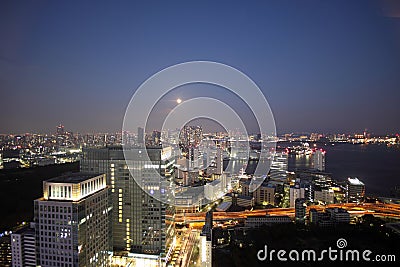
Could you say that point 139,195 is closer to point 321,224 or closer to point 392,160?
point 321,224

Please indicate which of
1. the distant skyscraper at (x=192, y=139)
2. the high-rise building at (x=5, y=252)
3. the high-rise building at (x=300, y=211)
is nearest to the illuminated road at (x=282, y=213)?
the high-rise building at (x=300, y=211)

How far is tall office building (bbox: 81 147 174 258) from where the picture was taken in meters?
3.83

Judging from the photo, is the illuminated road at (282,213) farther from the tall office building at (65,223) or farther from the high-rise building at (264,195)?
the tall office building at (65,223)

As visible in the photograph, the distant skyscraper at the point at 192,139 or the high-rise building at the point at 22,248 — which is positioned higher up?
the distant skyscraper at the point at 192,139

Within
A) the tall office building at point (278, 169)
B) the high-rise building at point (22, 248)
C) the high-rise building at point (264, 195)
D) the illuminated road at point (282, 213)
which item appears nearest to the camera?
the high-rise building at point (22, 248)

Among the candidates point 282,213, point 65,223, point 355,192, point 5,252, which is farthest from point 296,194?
point 5,252

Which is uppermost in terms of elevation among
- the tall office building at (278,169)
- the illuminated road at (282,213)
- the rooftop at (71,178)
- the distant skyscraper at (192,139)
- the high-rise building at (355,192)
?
the distant skyscraper at (192,139)

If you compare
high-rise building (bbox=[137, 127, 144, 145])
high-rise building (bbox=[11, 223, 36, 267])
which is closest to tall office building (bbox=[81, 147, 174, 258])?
high-rise building (bbox=[137, 127, 144, 145])

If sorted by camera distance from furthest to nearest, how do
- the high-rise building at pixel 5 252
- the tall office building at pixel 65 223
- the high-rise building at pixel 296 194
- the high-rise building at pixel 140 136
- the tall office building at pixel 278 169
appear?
the tall office building at pixel 278 169
the high-rise building at pixel 296 194
the high-rise building at pixel 5 252
the high-rise building at pixel 140 136
the tall office building at pixel 65 223

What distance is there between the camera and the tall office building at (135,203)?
3826 mm

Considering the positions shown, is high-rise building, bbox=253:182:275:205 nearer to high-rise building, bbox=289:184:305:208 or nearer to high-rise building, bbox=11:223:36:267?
high-rise building, bbox=289:184:305:208

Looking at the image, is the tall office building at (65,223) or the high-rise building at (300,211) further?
the high-rise building at (300,211)

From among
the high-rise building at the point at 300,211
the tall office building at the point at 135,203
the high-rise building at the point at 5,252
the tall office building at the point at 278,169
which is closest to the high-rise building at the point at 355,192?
the tall office building at the point at 278,169

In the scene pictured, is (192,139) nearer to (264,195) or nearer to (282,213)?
(264,195)
